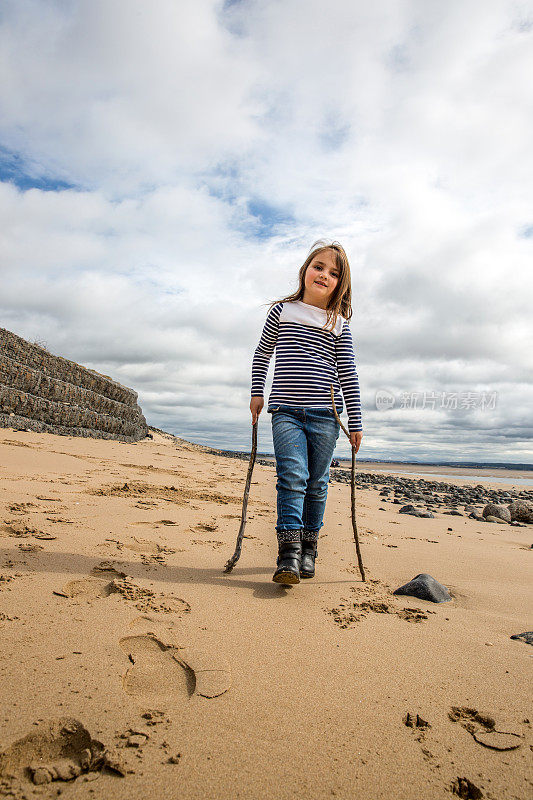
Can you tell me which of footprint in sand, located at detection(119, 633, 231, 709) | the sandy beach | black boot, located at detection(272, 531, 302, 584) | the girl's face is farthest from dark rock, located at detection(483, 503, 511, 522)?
footprint in sand, located at detection(119, 633, 231, 709)

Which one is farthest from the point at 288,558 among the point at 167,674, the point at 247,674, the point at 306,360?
the point at 306,360

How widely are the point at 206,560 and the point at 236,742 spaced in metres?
1.83

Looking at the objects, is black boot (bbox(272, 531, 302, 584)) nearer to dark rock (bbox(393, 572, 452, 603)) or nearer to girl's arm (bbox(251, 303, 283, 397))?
dark rock (bbox(393, 572, 452, 603))

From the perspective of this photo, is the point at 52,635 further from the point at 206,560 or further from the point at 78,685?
the point at 206,560

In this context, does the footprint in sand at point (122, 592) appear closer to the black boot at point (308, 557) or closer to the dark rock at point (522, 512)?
the black boot at point (308, 557)

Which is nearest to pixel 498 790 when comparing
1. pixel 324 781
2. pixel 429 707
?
pixel 429 707

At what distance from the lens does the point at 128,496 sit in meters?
4.82

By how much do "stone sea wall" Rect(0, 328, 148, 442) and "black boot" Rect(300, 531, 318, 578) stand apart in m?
10.1

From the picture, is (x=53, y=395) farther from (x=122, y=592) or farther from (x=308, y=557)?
(x=122, y=592)

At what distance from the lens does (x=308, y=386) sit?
3.21m

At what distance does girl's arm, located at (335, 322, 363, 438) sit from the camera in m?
3.38

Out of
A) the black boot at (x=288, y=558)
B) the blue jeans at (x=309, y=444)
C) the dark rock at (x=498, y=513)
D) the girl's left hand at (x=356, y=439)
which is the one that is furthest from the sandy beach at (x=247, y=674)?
the dark rock at (x=498, y=513)

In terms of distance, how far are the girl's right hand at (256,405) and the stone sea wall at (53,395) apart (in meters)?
9.65

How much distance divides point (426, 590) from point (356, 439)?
1.10 meters
